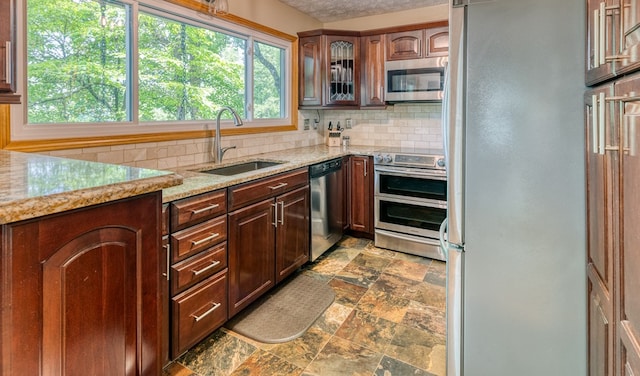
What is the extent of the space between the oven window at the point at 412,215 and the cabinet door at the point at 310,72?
1.38 m

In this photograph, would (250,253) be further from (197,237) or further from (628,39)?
(628,39)

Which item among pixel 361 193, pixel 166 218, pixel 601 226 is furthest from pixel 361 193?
pixel 601 226

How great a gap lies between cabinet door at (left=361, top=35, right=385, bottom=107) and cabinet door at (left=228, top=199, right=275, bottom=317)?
1.95 metres

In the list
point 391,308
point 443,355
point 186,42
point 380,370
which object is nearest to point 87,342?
point 380,370

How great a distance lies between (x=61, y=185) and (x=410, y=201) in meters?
2.85

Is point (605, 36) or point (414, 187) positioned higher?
point (605, 36)

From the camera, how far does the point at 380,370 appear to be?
1799 mm

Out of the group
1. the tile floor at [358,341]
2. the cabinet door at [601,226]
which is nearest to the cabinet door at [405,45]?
the tile floor at [358,341]

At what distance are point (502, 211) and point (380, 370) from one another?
41.0 inches

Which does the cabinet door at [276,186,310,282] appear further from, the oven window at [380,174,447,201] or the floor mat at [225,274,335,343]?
the oven window at [380,174,447,201]

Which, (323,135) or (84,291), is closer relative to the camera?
(84,291)

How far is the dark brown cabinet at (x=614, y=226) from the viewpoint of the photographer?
0.77m

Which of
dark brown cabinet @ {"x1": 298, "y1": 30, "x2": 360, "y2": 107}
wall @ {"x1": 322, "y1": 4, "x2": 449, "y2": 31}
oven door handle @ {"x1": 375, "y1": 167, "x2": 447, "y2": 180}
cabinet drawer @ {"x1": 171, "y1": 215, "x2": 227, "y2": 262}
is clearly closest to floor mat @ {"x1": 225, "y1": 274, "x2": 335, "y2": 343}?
cabinet drawer @ {"x1": 171, "y1": 215, "x2": 227, "y2": 262}

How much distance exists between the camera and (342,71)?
3.86m
